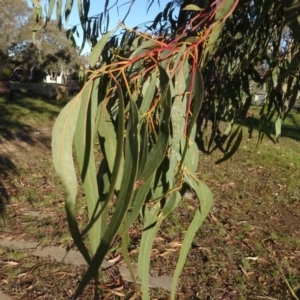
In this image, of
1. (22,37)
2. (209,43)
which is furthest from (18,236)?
(22,37)

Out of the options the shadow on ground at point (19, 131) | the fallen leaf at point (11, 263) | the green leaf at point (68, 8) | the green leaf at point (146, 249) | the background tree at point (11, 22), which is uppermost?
the background tree at point (11, 22)

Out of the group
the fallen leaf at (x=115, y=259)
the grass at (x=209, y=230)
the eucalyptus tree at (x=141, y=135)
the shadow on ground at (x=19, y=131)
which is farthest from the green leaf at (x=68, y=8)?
the shadow on ground at (x=19, y=131)

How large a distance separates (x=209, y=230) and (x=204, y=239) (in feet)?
0.70

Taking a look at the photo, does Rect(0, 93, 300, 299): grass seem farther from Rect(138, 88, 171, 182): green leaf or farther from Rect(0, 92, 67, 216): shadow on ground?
Rect(138, 88, 171, 182): green leaf

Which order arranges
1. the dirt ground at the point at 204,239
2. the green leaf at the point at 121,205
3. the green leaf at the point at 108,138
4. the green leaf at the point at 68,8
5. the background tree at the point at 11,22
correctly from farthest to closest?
1. the background tree at the point at 11,22
2. the dirt ground at the point at 204,239
3. the green leaf at the point at 68,8
4. the green leaf at the point at 108,138
5. the green leaf at the point at 121,205

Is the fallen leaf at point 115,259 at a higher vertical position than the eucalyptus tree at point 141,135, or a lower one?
lower

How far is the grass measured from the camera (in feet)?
9.20

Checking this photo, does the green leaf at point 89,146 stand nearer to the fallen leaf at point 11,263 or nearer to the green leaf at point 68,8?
the green leaf at point 68,8

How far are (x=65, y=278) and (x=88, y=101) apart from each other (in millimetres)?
2067

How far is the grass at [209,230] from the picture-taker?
9.20 ft

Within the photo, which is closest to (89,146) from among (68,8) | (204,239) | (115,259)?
(68,8)

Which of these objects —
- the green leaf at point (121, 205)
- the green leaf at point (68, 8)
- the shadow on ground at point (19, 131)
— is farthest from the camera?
the shadow on ground at point (19, 131)

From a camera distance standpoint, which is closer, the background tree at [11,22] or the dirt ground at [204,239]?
the dirt ground at [204,239]

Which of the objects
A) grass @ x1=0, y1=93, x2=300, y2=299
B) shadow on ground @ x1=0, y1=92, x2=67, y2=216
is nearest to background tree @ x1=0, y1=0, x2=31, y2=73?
shadow on ground @ x1=0, y1=92, x2=67, y2=216
